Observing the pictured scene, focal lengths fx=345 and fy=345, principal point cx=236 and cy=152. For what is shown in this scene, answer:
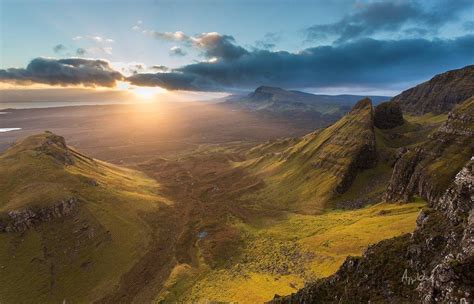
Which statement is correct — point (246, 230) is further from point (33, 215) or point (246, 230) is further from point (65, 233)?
point (33, 215)

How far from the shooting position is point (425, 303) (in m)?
32.1

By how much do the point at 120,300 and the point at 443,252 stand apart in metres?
84.0

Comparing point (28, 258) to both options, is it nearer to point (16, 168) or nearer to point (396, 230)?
→ point (16, 168)

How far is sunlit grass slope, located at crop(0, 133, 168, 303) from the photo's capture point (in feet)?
327

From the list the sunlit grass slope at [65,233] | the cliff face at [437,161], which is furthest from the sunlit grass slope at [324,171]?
the sunlit grass slope at [65,233]

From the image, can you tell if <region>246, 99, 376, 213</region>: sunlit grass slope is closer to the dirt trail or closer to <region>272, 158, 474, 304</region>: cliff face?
the dirt trail

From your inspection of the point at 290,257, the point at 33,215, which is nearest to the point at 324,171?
the point at 290,257

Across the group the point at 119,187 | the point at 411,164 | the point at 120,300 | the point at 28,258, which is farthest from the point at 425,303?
the point at 119,187

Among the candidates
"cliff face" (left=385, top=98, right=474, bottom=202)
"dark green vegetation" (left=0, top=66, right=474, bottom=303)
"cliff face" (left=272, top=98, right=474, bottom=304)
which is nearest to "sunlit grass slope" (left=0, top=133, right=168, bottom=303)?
"dark green vegetation" (left=0, top=66, right=474, bottom=303)

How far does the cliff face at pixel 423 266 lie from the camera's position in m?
31.0

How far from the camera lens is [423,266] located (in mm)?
37000

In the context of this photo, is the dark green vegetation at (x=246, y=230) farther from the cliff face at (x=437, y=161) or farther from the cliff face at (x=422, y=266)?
the cliff face at (x=437, y=161)

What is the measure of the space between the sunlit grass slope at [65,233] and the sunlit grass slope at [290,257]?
26494mm

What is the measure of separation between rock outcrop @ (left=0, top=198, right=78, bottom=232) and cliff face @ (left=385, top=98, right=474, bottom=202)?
386ft
